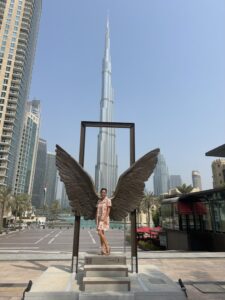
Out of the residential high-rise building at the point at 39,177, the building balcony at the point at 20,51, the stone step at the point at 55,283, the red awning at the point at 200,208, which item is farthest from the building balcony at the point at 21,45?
the stone step at the point at 55,283

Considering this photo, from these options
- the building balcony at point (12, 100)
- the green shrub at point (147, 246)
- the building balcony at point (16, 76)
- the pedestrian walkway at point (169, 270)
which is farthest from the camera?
the building balcony at point (16, 76)

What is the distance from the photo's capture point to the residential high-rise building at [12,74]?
269 feet

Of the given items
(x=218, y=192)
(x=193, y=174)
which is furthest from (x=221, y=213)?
(x=193, y=174)

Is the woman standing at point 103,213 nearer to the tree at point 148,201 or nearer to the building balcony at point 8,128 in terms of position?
the tree at point 148,201

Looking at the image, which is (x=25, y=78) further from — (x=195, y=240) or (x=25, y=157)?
(x=195, y=240)

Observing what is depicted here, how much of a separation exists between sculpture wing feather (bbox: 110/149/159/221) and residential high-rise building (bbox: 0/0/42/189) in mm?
79464

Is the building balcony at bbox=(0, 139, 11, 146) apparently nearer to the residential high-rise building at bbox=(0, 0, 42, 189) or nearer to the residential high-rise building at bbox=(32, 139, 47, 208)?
the residential high-rise building at bbox=(0, 0, 42, 189)

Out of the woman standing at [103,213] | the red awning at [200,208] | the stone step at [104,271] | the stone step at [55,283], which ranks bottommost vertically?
the stone step at [55,283]

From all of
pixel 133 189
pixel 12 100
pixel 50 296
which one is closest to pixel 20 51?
pixel 12 100

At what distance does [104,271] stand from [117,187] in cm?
284

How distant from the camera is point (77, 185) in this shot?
8539 mm

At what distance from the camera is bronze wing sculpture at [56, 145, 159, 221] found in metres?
8.48

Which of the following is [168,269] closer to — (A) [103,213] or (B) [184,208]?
(A) [103,213]

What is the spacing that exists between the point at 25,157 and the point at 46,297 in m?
123
